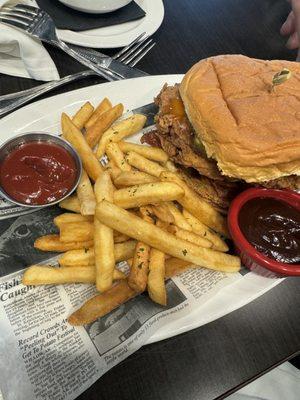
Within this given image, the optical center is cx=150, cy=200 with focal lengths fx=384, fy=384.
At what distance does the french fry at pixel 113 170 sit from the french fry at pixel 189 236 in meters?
0.38

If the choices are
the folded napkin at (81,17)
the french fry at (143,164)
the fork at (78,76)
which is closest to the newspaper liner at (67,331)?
the french fry at (143,164)

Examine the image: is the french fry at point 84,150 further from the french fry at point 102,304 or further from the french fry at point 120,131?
the french fry at point 102,304

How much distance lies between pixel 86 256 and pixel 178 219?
0.48 metres

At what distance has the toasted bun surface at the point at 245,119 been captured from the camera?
175 cm

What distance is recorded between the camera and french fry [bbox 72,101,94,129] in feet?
6.89

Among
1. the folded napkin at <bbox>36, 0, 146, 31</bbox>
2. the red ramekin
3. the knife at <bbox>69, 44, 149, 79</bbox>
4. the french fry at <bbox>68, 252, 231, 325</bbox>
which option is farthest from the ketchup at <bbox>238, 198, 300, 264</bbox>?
Answer: the folded napkin at <bbox>36, 0, 146, 31</bbox>

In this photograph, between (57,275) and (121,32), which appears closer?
(57,275)

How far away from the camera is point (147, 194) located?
1.68 metres

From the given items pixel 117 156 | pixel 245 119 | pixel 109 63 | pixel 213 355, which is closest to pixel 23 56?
pixel 109 63

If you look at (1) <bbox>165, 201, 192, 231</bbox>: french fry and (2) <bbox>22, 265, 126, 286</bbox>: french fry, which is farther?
(1) <bbox>165, 201, 192, 231</bbox>: french fry

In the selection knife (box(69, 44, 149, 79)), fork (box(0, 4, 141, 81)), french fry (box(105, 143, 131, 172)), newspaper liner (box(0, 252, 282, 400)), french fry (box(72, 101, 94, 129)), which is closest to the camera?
newspaper liner (box(0, 252, 282, 400))

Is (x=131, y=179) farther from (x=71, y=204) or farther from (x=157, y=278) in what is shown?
(x=157, y=278)

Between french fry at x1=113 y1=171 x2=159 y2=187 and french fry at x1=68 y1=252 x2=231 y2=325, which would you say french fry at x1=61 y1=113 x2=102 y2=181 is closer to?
french fry at x1=113 y1=171 x2=159 y2=187

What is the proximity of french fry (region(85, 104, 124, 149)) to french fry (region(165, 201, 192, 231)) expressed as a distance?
560 mm
